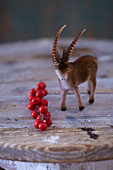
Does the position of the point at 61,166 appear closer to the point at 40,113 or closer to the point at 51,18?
the point at 40,113

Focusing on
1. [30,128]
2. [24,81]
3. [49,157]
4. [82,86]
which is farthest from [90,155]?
[24,81]

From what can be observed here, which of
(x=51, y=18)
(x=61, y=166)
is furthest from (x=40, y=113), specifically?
(x=51, y=18)

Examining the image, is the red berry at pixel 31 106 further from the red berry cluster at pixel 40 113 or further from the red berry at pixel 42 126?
the red berry at pixel 42 126

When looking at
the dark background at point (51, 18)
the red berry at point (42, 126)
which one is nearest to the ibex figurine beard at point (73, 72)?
the red berry at point (42, 126)

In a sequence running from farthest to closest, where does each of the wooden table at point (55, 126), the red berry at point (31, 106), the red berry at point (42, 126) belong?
1. the red berry at point (31, 106)
2. the red berry at point (42, 126)
3. the wooden table at point (55, 126)

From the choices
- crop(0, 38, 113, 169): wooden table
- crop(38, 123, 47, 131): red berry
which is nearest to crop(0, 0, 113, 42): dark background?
crop(0, 38, 113, 169): wooden table

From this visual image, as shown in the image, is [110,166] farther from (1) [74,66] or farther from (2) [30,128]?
(1) [74,66]

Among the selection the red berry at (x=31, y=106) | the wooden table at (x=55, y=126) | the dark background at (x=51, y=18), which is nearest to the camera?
the wooden table at (x=55, y=126)

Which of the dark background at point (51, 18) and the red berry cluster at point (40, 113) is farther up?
the dark background at point (51, 18)

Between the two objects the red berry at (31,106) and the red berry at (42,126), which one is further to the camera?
the red berry at (31,106)
